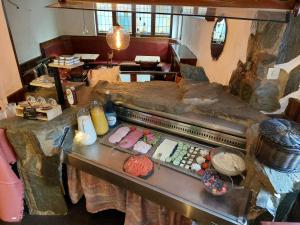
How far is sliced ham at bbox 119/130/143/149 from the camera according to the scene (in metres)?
1.58

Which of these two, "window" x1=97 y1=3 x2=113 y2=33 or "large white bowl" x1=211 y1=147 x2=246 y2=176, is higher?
"window" x1=97 y1=3 x2=113 y2=33

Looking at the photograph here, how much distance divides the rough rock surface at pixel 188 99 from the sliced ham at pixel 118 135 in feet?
0.74

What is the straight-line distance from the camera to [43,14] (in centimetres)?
493

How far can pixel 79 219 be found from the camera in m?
1.87

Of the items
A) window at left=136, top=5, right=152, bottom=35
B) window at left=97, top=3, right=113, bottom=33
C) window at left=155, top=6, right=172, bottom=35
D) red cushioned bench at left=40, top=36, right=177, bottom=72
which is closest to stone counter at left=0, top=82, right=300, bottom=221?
red cushioned bench at left=40, top=36, right=177, bottom=72

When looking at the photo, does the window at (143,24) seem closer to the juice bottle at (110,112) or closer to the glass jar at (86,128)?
the juice bottle at (110,112)

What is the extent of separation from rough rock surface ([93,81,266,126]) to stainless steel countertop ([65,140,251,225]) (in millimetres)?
443

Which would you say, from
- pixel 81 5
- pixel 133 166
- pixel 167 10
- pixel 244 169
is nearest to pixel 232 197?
pixel 244 169

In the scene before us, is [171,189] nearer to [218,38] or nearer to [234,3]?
[234,3]

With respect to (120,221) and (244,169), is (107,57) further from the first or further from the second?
(244,169)

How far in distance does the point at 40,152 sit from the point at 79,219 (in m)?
0.78

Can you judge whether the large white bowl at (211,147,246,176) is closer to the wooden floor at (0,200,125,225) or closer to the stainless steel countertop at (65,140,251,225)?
the stainless steel countertop at (65,140,251,225)

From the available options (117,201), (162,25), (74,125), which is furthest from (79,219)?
(162,25)

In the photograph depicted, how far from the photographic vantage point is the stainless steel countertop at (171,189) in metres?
1.12
